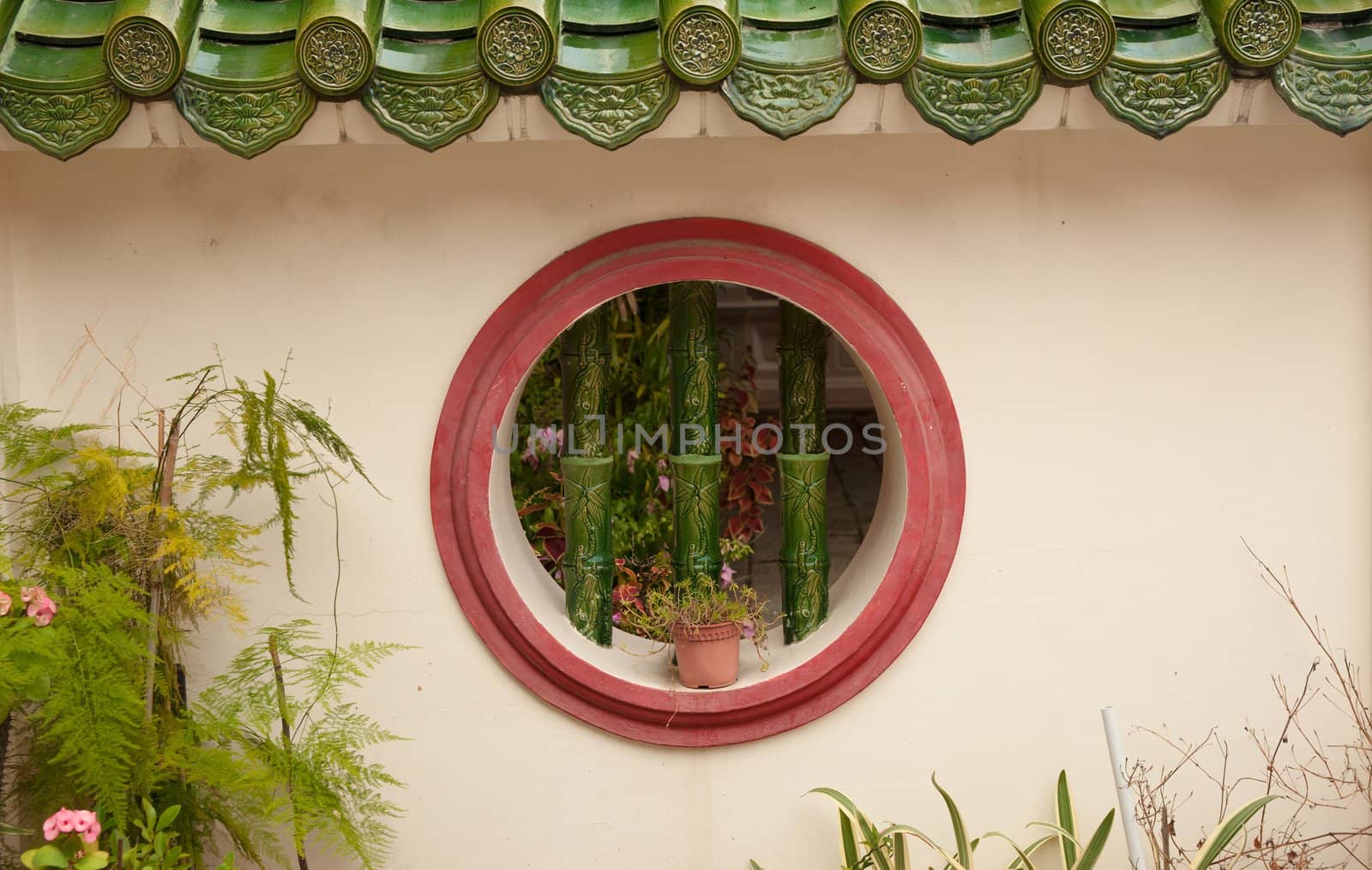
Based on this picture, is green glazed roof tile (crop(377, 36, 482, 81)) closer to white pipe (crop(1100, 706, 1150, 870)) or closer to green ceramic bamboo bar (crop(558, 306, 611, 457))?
green ceramic bamboo bar (crop(558, 306, 611, 457))

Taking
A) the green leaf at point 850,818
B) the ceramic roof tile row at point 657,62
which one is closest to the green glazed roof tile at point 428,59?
the ceramic roof tile row at point 657,62

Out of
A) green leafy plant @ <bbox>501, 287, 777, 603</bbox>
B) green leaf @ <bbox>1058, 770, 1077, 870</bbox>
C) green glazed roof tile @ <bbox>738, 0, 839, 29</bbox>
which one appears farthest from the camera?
green leafy plant @ <bbox>501, 287, 777, 603</bbox>

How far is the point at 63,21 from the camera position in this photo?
2990mm

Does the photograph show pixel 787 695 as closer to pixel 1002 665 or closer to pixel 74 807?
pixel 1002 665

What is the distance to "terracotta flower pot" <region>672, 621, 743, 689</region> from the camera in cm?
370

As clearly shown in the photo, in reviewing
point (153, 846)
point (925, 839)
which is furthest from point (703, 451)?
point (153, 846)

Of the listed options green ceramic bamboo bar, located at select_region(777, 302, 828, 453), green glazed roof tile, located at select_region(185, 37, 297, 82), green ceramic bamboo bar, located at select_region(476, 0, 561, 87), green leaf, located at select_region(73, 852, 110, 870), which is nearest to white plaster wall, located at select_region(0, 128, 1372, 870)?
green ceramic bamboo bar, located at select_region(777, 302, 828, 453)

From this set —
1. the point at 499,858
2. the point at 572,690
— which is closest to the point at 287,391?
the point at 572,690

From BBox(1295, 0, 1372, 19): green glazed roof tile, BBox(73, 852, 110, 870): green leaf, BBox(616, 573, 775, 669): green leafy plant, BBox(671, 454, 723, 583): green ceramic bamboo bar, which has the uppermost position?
BBox(1295, 0, 1372, 19): green glazed roof tile

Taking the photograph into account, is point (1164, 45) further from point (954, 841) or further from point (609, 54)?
point (954, 841)

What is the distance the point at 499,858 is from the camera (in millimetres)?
3820

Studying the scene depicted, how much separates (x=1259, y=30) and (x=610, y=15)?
150cm

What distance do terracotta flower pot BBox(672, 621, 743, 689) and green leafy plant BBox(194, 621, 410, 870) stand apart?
83 cm

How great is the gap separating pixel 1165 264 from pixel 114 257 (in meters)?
3.05
